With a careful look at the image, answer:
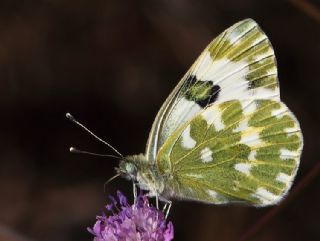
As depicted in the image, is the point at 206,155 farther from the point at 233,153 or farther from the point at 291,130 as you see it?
the point at 291,130

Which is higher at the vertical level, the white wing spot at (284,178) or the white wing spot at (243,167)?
the white wing spot at (243,167)

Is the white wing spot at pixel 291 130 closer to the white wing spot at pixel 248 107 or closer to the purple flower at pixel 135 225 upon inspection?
the white wing spot at pixel 248 107

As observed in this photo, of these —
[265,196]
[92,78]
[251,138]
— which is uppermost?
[92,78]

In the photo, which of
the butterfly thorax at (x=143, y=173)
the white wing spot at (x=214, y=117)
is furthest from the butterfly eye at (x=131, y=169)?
the white wing spot at (x=214, y=117)

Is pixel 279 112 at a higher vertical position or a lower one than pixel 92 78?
lower

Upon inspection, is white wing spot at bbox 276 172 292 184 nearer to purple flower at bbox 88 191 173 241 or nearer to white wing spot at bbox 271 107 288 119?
white wing spot at bbox 271 107 288 119

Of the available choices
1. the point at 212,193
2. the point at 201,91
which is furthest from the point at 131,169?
the point at 201,91

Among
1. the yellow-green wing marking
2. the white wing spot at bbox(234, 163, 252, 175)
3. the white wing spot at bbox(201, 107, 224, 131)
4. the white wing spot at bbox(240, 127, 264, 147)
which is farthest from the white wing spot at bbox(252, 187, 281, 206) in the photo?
the white wing spot at bbox(201, 107, 224, 131)
